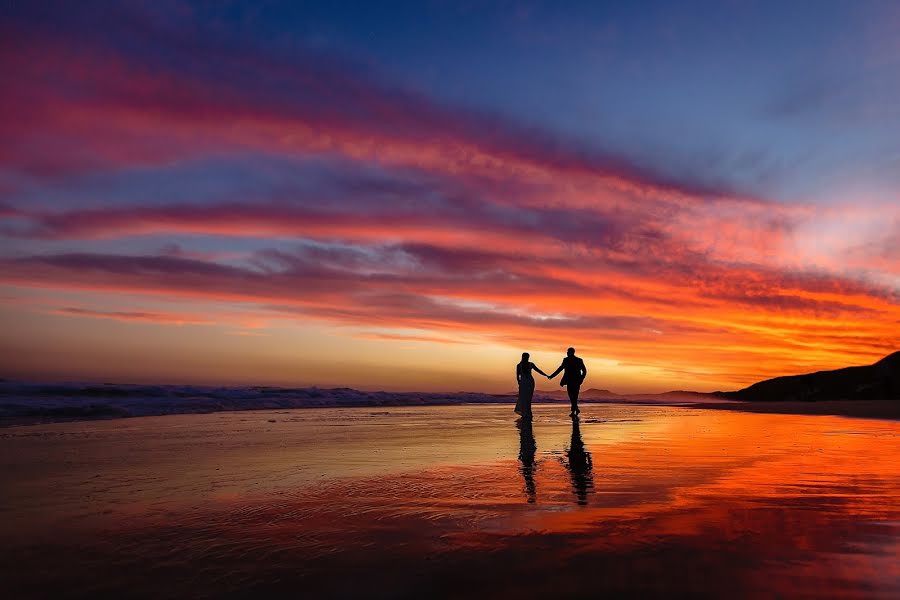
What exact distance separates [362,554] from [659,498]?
10.7ft

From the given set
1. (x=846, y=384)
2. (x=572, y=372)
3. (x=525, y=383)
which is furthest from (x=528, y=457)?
(x=846, y=384)

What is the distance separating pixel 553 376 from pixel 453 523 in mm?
16915

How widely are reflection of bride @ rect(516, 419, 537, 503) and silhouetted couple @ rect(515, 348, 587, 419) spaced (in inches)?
219

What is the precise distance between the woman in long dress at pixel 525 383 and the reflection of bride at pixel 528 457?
18.0ft

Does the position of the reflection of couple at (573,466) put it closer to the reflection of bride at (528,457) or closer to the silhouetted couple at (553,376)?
the reflection of bride at (528,457)

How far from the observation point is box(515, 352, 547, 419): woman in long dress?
65.6 feet

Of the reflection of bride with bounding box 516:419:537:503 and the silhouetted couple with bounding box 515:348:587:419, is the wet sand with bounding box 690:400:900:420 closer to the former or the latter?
the silhouetted couple with bounding box 515:348:587:419

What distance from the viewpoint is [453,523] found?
464 cm

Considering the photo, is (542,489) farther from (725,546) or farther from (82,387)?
(82,387)

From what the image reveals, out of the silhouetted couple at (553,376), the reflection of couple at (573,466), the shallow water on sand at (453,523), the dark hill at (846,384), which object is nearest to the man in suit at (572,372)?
the silhouetted couple at (553,376)

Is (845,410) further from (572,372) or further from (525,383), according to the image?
(525,383)

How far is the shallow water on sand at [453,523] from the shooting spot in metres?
3.30

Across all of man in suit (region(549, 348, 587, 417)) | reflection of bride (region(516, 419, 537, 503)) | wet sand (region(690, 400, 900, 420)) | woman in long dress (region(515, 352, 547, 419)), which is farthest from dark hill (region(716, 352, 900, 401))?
reflection of bride (region(516, 419, 537, 503))

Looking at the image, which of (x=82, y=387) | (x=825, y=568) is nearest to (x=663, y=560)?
(x=825, y=568)
